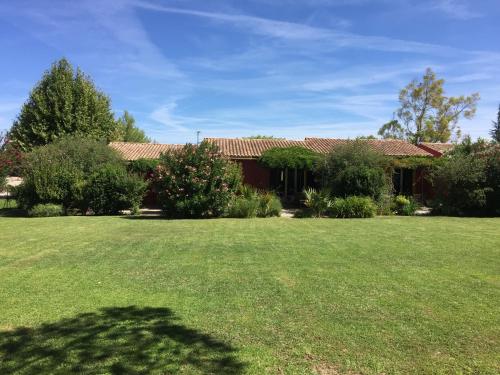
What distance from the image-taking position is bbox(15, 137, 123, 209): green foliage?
58.6 feet

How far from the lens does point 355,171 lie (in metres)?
19.0

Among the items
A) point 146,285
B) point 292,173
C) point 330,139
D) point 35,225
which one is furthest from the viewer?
point 330,139

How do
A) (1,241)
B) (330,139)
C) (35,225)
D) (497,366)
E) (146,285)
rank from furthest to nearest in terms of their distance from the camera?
(330,139), (35,225), (1,241), (146,285), (497,366)

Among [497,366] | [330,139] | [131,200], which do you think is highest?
[330,139]

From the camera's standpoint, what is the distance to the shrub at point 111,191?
18094 millimetres

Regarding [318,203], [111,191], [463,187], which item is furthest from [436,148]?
[111,191]

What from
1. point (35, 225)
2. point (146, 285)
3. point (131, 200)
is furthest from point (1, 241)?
point (131, 200)

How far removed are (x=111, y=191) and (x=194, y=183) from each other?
13.8ft

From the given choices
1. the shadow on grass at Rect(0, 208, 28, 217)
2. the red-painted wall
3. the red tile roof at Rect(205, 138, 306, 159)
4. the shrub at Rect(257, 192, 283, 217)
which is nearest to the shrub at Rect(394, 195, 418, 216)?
the shrub at Rect(257, 192, 283, 217)

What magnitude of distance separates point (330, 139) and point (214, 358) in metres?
26.2

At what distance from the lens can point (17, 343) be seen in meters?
4.11

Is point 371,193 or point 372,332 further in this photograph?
point 371,193

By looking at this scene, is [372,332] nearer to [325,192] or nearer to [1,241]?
[1,241]

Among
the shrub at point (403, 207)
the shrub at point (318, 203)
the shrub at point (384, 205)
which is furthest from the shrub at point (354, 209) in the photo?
the shrub at point (403, 207)
